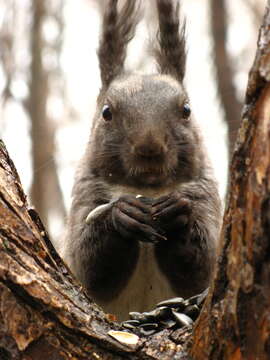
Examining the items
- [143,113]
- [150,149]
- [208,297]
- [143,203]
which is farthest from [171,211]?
[208,297]

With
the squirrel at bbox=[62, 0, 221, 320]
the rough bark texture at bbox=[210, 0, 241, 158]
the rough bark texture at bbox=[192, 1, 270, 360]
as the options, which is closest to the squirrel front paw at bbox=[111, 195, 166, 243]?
the squirrel at bbox=[62, 0, 221, 320]

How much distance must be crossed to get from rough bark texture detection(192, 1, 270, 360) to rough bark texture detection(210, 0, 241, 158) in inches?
137

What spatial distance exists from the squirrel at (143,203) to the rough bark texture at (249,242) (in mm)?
1489

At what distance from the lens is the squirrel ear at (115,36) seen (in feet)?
16.6

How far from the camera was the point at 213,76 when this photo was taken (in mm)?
6668

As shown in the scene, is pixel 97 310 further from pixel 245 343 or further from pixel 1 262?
pixel 245 343

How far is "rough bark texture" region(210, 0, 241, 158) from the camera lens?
6156 mm

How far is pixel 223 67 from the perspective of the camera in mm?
6699

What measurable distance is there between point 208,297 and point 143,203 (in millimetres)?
1604

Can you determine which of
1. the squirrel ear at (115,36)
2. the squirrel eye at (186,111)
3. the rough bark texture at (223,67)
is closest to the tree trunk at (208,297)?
the squirrel eye at (186,111)

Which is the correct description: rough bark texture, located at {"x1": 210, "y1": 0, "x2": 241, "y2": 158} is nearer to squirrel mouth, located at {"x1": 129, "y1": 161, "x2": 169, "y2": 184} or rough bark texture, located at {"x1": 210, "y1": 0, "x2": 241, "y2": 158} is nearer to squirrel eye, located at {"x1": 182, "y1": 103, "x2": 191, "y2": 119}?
squirrel eye, located at {"x1": 182, "y1": 103, "x2": 191, "y2": 119}

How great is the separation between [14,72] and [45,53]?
0.75 m

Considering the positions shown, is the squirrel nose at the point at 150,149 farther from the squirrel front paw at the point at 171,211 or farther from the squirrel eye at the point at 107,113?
the squirrel eye at the point at 107,113

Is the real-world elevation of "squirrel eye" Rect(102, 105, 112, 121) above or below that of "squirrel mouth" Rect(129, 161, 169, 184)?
above
